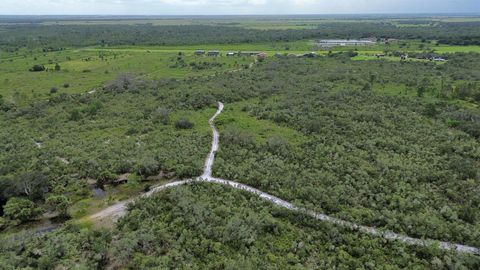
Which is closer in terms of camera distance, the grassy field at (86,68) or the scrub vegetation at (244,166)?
the scrub vegetation at (244,166)

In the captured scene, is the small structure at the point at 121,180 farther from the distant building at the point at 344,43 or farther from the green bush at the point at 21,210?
the distant building at the point at 344,43

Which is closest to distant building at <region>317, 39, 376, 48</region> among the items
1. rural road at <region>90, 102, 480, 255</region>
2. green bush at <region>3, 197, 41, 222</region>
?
rural road at <region>90, 102, 480, 255</region>

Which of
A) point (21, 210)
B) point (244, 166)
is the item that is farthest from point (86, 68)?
point (244, 166)

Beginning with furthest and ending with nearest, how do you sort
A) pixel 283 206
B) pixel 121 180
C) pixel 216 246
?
pixel 121 180 < pixel 283 206 < pixel 216 246

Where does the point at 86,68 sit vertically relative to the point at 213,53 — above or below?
below

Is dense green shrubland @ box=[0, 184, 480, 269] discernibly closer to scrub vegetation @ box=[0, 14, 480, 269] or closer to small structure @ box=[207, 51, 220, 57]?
scrub vegetation @ box=[0, 14, 480, 269]

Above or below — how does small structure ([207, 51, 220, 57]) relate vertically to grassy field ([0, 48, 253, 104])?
above

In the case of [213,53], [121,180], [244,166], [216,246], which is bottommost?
[216,246]

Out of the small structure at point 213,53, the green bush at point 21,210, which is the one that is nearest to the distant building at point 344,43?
the small structure at point 213,53

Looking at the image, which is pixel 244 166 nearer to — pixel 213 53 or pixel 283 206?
pixel 283 206

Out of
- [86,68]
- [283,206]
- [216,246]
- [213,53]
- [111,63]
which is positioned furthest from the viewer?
[213,53]

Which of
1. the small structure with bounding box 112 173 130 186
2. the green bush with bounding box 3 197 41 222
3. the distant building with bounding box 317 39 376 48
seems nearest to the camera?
the green bush with bounding box 3 197 41 222

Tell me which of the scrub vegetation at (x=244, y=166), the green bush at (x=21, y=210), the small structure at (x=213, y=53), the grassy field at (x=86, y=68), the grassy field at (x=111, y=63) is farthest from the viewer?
the small structure at (x=213, y=53)

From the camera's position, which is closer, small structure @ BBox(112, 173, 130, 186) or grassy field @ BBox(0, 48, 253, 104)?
small structure @ BBox(112, 173, 130, 186)
